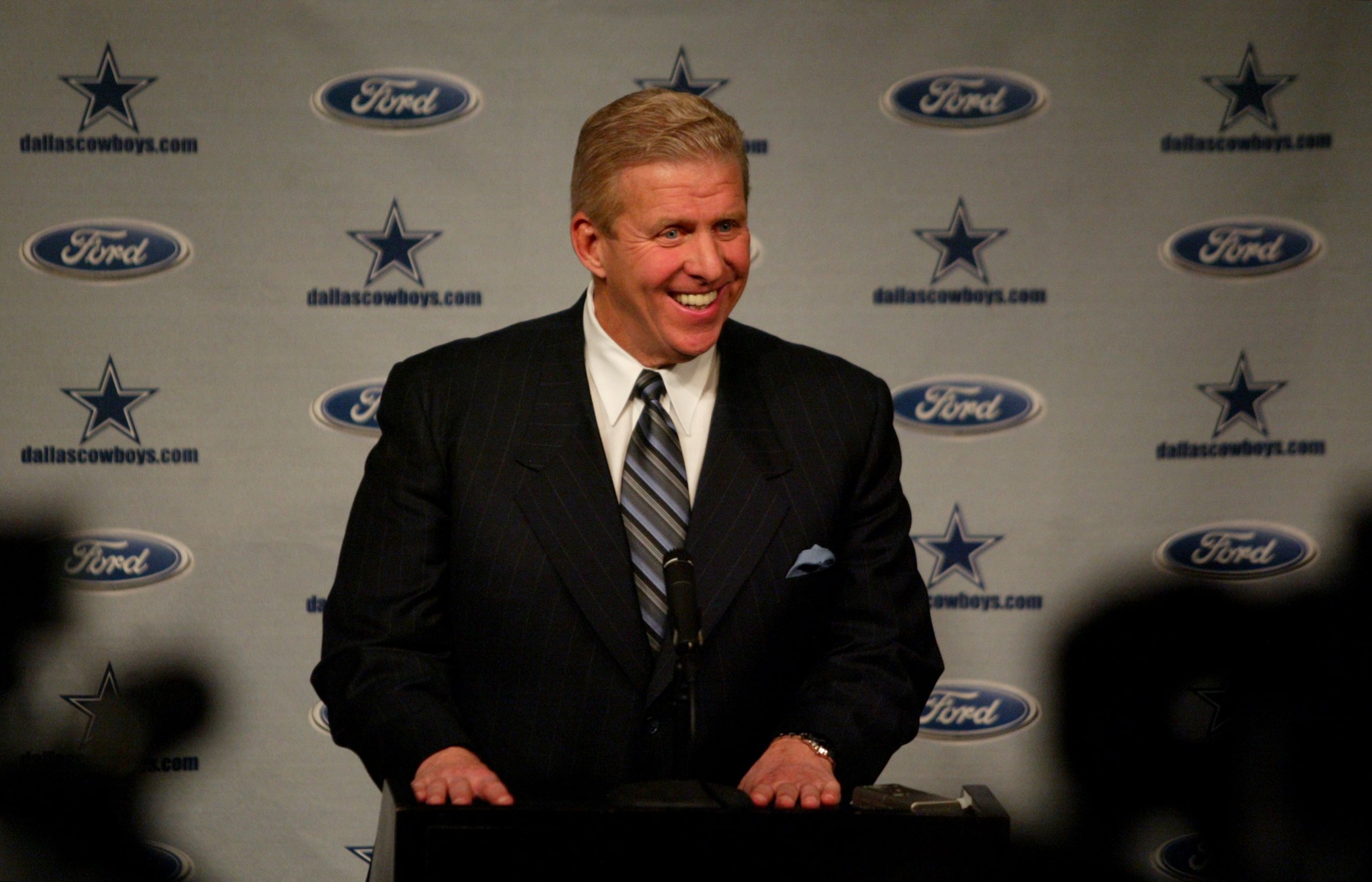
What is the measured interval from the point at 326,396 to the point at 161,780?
1020 mm

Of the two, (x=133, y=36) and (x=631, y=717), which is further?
(x=133, y=36)

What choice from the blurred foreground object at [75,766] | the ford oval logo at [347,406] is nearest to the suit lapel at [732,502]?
the ford oval logo at [347,406]

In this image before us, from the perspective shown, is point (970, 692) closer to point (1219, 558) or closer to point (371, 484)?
point (1219, 558)

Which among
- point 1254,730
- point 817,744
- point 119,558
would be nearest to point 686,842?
point 817,744

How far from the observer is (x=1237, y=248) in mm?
3465

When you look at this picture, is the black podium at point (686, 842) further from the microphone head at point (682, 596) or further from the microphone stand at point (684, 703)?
the microphone head at point (682, 596)

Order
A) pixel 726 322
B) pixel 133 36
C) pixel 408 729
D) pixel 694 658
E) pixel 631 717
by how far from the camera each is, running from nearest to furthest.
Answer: pixel 694 658 → pixel 408 729 → pixel 631 717 → pixel 726 322 → pixel 133 36

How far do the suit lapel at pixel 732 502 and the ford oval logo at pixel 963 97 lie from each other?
1.50m

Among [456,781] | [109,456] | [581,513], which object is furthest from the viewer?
[109,456]

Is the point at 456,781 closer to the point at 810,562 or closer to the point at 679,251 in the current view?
the point at 810,562

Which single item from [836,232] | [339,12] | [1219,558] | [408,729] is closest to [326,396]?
[339,12]

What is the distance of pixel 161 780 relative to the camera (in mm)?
3334

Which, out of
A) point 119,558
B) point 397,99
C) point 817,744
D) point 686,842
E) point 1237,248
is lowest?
point 686,842

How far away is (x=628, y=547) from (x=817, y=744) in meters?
0.39
